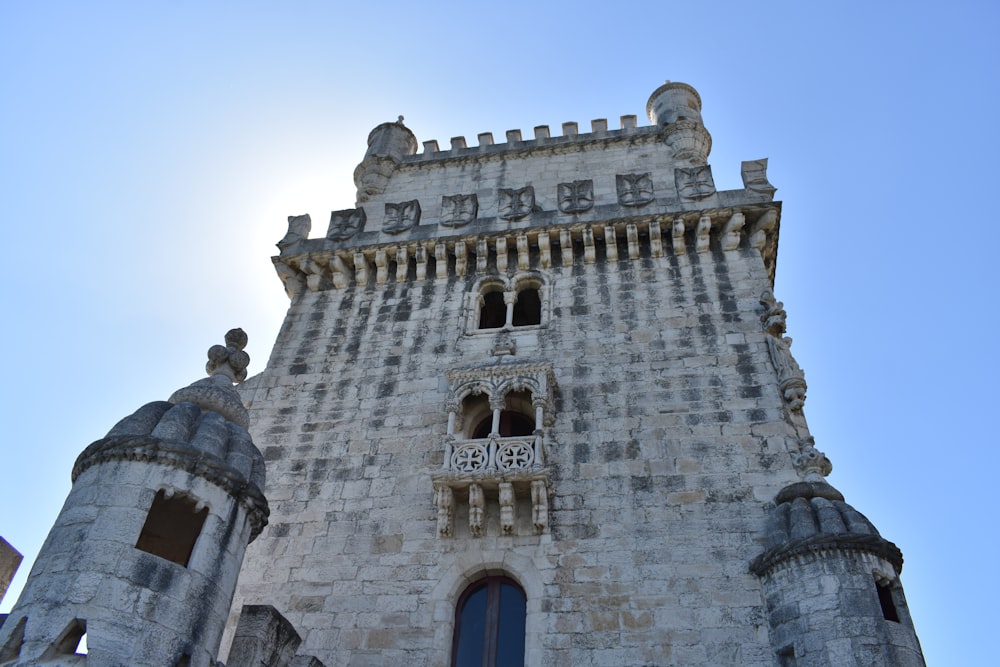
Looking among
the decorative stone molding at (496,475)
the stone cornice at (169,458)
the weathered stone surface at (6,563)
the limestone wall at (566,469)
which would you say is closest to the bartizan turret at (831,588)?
the limestone wall at (566,469)

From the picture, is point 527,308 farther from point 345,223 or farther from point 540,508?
point 540,508

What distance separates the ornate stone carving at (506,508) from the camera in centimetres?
1357

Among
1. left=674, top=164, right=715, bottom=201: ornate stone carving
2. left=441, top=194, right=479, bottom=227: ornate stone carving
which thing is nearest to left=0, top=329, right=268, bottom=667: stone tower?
left=441, top=194, right=479, bottom=227: ornate stone carving

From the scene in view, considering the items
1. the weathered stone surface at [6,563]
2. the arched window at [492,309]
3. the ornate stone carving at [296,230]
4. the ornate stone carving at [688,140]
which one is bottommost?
the weathered stone surface at [6,563]

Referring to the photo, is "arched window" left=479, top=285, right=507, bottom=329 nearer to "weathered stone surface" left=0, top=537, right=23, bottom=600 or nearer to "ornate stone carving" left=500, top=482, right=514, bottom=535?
"ornate stone carving" left=500, top=482, right=514, bottom=535

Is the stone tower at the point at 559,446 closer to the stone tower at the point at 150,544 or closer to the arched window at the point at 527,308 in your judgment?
the arched window at the point at 527,308

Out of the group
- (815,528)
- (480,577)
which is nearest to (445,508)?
(480,577)

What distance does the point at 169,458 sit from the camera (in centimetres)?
1013

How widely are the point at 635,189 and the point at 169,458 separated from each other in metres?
12.8

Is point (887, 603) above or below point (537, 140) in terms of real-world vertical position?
below

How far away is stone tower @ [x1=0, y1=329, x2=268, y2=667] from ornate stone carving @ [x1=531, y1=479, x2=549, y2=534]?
14.5 ft

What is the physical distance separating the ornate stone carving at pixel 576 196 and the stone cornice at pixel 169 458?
1102cm

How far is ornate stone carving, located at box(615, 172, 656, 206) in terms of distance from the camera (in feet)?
63.0

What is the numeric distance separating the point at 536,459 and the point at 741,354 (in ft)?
15.1
